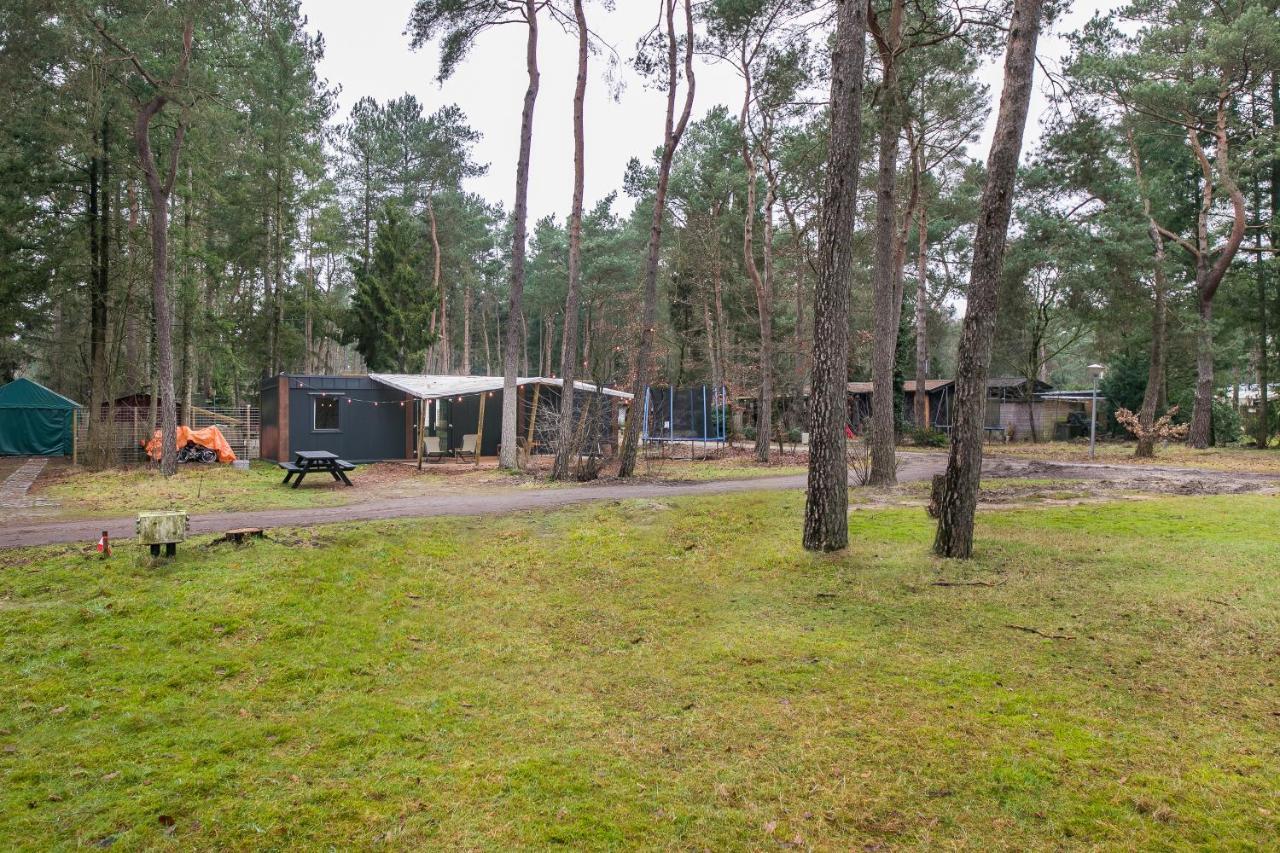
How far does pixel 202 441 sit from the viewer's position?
17.6 metres

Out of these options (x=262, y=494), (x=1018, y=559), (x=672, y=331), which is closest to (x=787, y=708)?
(x=1018, y=559)

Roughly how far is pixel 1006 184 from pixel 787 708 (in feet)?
16.7

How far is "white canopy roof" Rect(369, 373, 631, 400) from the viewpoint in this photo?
17.3 meters

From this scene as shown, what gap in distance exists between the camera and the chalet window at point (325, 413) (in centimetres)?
1808

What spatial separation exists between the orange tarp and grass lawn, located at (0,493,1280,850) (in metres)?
12.7

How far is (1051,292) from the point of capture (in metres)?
27.3

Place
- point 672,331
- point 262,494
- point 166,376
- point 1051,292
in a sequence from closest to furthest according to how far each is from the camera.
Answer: point 262,494
point 166,376
point 1051,292
point 672,331

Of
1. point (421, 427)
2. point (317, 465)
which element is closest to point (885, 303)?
point (317, 465)

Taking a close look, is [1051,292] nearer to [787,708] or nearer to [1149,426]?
[1149,426]

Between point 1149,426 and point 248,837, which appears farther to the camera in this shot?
point 1149,426

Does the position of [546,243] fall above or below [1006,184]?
above

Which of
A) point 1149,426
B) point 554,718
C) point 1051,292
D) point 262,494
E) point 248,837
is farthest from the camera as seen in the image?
point 1051,292

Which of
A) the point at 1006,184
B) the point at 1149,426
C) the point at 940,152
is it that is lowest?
the point at 1149,426

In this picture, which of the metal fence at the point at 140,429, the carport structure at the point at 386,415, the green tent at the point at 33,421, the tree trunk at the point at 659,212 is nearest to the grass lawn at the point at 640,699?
the tree trunk at the point at 659,212
